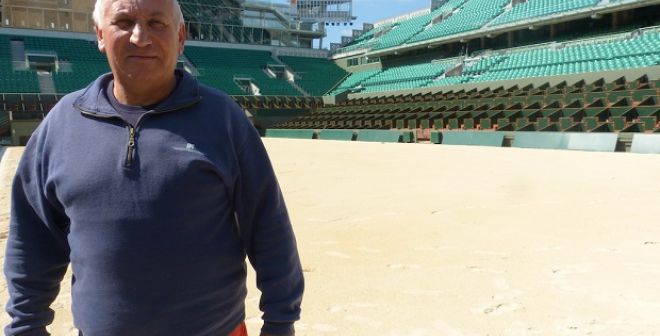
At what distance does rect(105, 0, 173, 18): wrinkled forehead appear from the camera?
1753 millimetres

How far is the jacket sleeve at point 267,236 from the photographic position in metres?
1.81

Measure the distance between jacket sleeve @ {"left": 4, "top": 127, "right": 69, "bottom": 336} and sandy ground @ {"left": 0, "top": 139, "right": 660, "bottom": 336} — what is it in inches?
79.7

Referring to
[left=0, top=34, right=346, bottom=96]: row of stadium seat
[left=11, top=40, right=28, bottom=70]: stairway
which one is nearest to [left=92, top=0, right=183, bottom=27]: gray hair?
[left=0, top=34, right=346, bottom=96]: row of stadium seat

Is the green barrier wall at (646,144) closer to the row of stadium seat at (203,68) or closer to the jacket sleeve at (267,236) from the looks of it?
the jacket sleeve at (267,236)

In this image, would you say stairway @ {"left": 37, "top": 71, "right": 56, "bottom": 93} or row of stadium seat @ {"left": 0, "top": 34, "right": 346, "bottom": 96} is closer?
stairway @ {"left": 37, "top": 71, "right": 56, "bottom": 93}

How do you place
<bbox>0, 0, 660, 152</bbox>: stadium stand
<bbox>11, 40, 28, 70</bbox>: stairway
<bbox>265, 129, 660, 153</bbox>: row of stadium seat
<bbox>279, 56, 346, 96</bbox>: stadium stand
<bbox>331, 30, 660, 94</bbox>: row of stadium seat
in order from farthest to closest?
<bbox>279, 56, 346, 96</bbox>: stadium stand < <bbox>11, 40, 28, 70</bbox>: stairway < <bbox>331, 30, 660, 94</bbox>: row of stadium seat < <bbox>0, 0, 660, 152</bbox>: stadium stand < <bbox>265, 129, 660, 153</bbox>: row of stadium seat

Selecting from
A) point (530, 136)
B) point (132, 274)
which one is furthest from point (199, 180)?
point (530, 136)

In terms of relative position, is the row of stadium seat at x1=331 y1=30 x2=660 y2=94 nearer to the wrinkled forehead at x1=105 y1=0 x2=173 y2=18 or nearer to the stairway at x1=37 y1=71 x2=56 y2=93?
the stairway at x1=37 y1=71 x2=56 y2=93

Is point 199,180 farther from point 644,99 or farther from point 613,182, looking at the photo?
point 644,99

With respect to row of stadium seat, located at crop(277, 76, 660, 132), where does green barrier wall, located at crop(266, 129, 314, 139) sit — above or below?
below

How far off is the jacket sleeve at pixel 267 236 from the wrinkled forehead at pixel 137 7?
0.55m

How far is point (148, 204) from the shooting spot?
1.67 m

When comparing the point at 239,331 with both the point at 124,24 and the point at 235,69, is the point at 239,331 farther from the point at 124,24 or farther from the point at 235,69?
the point at 235,69

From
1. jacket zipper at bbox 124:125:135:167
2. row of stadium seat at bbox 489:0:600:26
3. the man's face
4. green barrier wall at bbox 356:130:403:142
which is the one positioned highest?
row of stadium seat at bbox 489:0:600:26
